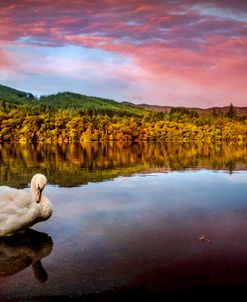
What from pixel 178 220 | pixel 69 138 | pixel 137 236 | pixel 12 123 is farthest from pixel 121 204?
pixel 69 138

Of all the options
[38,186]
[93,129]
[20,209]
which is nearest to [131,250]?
[20,209]

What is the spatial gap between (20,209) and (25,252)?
44.4 inches

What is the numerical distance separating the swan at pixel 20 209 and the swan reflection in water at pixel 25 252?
307mm

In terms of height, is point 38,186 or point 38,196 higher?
point 38,186

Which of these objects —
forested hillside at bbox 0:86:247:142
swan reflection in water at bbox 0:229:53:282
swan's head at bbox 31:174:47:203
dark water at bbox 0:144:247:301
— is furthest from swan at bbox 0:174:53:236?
forested hillside at bbox 0:86:247:142

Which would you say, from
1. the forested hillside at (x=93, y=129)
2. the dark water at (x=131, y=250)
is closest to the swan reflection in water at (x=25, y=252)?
the dark water at (x=131, y=250)

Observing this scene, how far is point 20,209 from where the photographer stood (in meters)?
10.1

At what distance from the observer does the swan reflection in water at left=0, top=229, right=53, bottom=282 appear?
27.3ft

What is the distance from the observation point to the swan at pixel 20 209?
9.91 meters

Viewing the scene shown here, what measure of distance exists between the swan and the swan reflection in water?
31cm

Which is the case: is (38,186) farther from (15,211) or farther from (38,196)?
(15,211)

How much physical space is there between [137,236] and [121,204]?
4.67m

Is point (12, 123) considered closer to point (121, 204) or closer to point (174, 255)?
point (121, 204)

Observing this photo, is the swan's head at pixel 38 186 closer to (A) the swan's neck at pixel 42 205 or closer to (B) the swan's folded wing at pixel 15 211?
(A) the swan's neck at pixel 42 205
